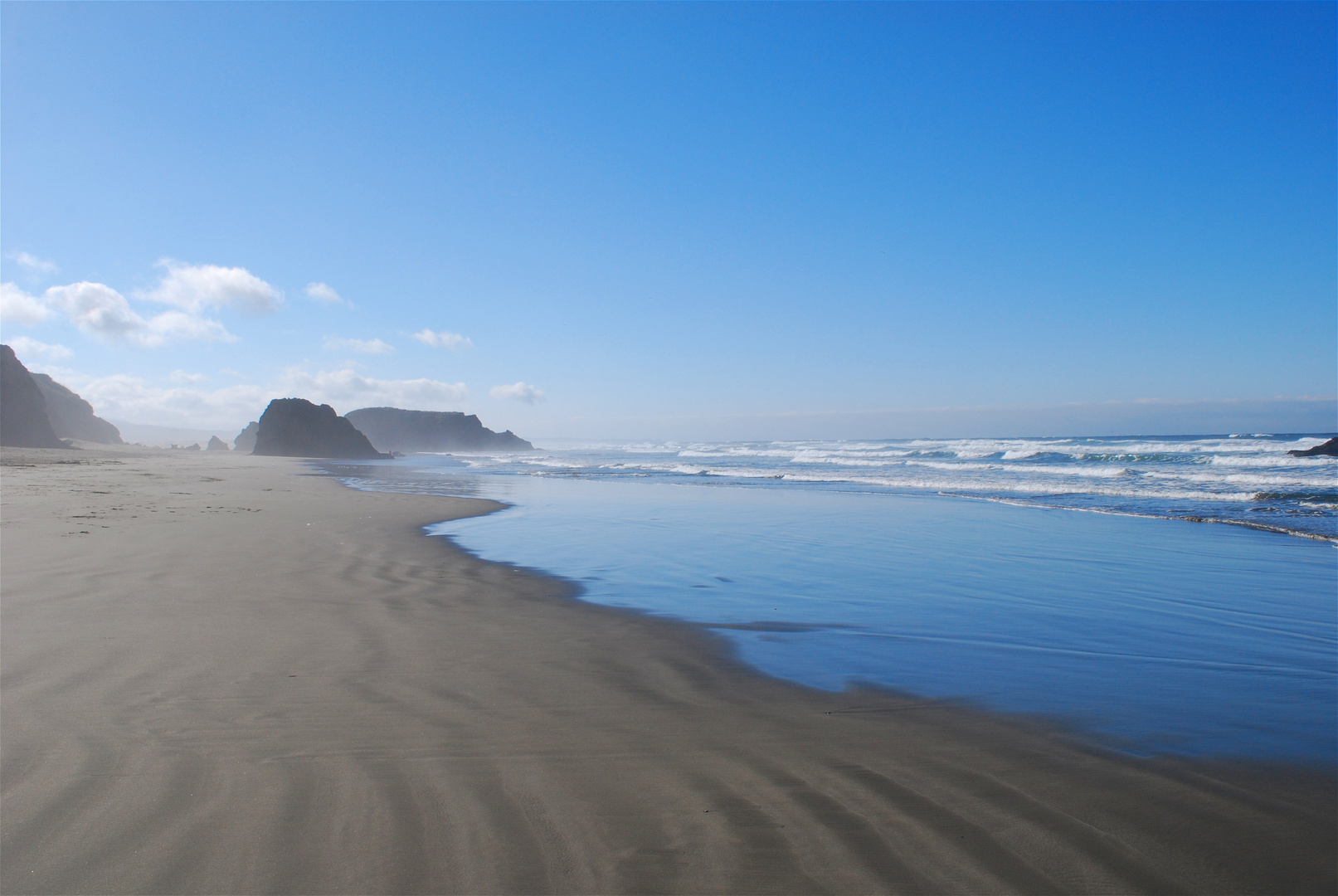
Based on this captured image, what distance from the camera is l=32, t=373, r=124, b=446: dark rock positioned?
75.1 m

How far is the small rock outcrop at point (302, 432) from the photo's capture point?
227 ft

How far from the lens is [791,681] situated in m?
4.04

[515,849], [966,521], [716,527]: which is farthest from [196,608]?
[966,521]

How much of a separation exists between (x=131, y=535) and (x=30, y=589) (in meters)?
3.46

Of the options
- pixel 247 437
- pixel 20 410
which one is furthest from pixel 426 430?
pixel 20 410

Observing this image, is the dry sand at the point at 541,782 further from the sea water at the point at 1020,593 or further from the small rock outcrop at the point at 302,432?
the small rock outcrop at the point at 302,432

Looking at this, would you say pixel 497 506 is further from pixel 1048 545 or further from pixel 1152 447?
pixel 1152 447

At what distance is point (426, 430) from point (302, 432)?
181ft

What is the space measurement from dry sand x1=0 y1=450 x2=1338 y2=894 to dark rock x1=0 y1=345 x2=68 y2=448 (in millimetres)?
57162

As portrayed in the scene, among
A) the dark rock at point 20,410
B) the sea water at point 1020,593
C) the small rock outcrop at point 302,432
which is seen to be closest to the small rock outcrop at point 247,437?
the small rock outcrop at point 302,432

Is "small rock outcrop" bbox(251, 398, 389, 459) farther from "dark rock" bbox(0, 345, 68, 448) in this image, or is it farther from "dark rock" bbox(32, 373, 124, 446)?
"dark rock" bbox(32, 373, 124, 446)

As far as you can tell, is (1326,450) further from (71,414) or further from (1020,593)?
(71,414)

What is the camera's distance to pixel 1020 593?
6.48 metres

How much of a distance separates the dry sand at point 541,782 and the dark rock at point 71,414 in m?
93.2
